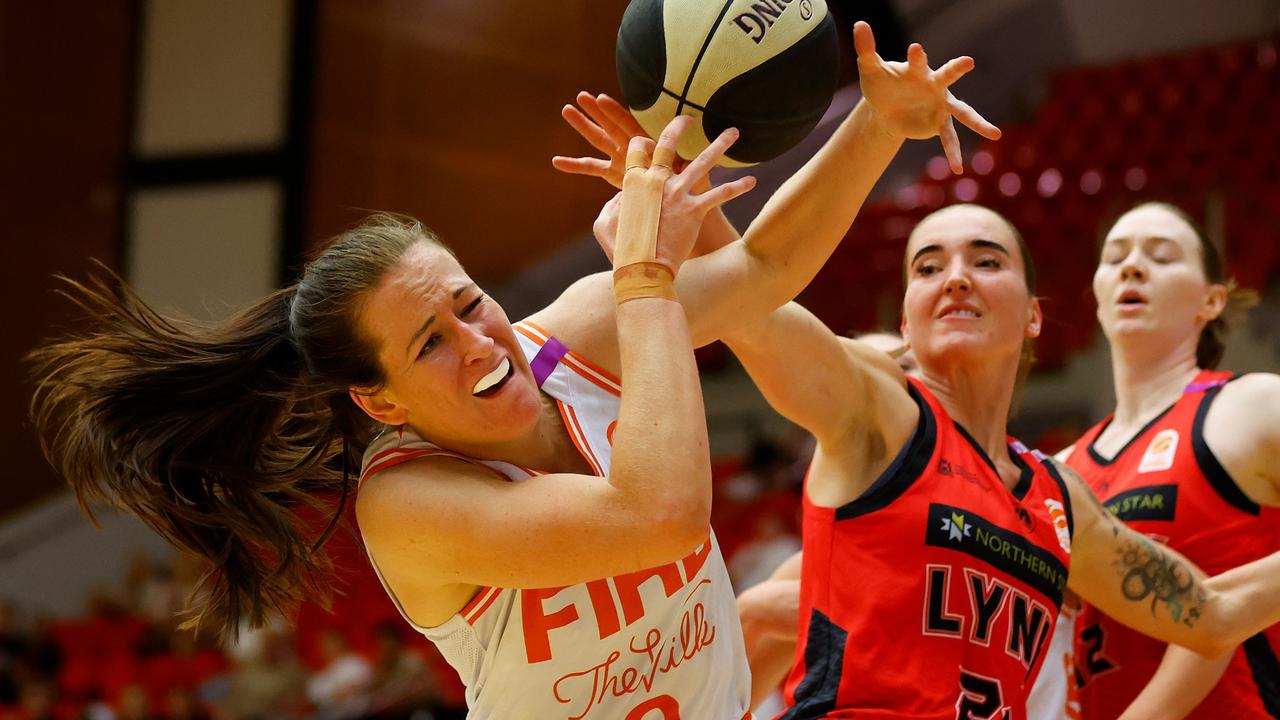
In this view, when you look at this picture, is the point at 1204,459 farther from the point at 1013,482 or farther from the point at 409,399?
the point at 409,399

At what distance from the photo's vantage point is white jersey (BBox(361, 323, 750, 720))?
83.3 inches

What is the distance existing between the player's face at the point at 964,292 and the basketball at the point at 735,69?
688 mm

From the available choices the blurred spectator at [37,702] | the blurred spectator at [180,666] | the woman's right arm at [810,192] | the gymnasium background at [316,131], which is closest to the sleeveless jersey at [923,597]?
the woman's right arm at [810,192]

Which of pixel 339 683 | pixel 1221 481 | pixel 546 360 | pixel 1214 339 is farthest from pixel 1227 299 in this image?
pixel 339 683

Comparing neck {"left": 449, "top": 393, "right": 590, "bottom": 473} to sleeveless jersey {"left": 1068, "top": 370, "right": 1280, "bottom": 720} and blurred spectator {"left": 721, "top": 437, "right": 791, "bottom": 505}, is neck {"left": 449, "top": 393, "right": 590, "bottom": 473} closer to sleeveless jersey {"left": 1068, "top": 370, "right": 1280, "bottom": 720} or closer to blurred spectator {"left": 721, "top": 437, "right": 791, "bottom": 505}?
sleeveless jersey {"left": 1068, "top": 370, "right": 1280, "bottom": 720}

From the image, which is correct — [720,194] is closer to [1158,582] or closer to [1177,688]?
[1158,582]

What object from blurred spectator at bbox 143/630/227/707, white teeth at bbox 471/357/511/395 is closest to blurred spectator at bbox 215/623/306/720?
blurred spectator at bbox 143/630/227/707

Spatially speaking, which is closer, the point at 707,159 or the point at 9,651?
the point at 707,159

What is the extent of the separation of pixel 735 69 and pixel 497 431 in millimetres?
706

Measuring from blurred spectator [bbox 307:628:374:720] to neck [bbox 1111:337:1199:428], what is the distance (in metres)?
4.85

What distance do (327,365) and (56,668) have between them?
8503 millimetres

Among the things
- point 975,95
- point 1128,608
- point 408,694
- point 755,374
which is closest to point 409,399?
point 755,374

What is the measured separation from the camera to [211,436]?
2332 mm

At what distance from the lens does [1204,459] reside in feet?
10.0
